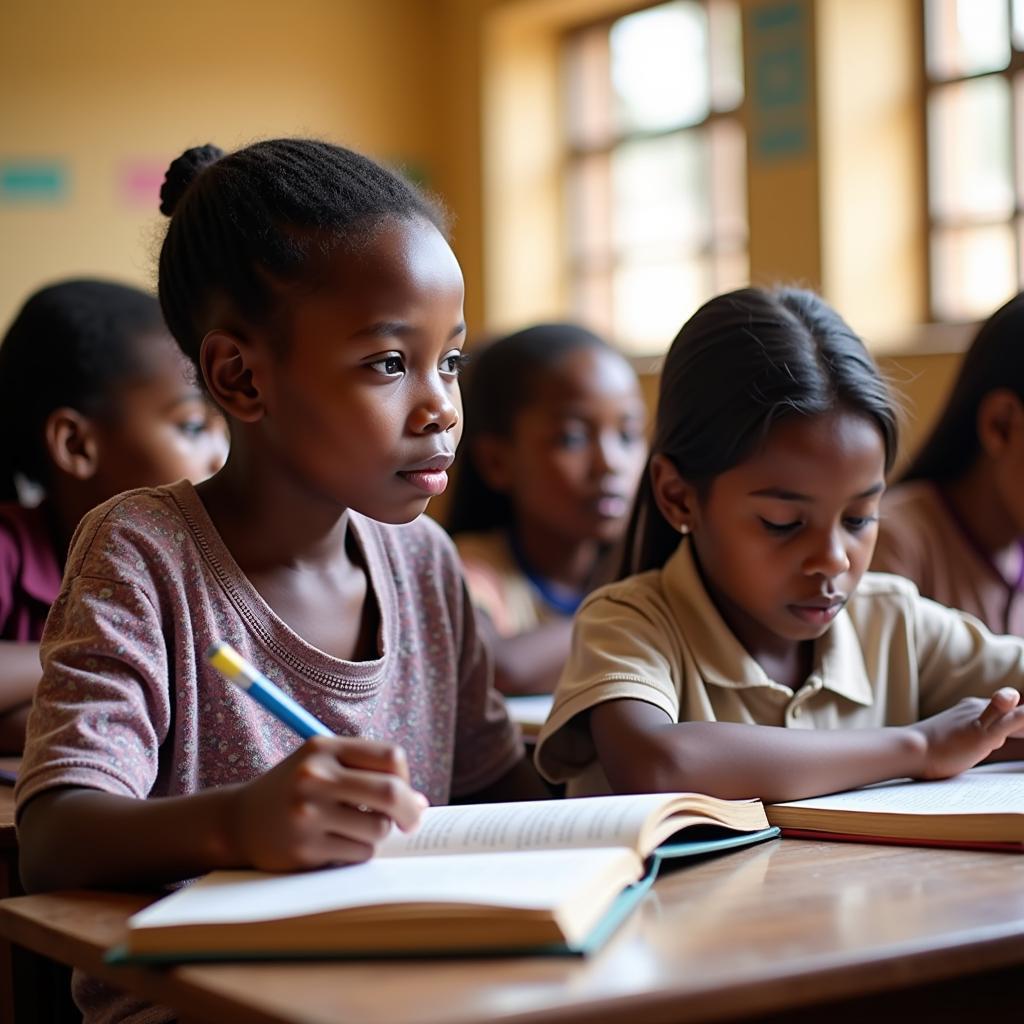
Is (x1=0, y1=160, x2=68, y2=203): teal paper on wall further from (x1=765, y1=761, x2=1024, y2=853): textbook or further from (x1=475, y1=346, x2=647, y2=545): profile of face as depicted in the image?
(x1=765, y1=761, x2=1024, y2=853): textbook

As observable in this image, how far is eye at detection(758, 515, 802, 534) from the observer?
1.38 metres

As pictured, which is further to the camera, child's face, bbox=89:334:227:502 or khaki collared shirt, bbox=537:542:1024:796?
child's face, bbox=89:334:227:502

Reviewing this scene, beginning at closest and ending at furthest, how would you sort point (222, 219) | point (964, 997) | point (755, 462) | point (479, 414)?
point (964, 997) < point (222, 219) < point (755, 462) < point (479, 414)

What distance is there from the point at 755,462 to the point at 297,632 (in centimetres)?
45

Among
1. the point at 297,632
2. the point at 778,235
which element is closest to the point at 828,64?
the point at 778,235

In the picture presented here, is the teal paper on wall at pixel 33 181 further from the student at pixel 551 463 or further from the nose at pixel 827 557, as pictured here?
the nose at pixel 827 557

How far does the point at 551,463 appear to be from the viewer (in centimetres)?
273

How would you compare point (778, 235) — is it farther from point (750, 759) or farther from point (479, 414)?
point (750, 759)

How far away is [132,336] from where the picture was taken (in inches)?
81.7

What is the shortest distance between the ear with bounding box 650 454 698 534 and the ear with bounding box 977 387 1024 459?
0.65m

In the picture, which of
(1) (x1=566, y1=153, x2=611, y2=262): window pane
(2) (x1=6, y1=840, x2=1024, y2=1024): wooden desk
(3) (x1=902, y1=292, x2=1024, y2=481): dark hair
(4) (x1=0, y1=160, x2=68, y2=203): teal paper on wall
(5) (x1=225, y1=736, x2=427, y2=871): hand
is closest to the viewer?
(2) (x1=6, y1=840, x2=1024, y2=1024): wooden desk

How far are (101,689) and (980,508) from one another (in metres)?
1.31

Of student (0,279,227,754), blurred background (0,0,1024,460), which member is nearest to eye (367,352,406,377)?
student (0,279,227,754)

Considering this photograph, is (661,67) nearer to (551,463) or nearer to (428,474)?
(551,463)
